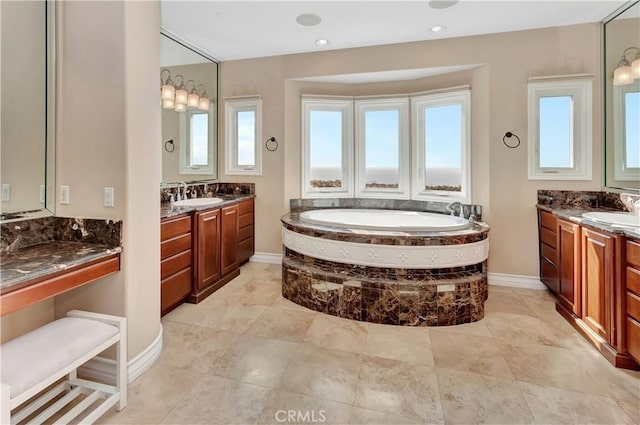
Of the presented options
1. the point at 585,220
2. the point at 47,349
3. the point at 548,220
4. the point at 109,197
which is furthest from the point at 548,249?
the point at 47,349

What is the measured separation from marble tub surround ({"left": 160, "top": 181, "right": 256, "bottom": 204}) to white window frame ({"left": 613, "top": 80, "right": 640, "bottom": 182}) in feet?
12.8

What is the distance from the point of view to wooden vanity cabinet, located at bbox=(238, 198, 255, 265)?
13.3 feet

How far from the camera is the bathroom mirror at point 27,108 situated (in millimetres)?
1735

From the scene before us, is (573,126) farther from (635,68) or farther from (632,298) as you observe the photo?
(632,298)

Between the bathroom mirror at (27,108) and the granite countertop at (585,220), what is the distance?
3.48 metres

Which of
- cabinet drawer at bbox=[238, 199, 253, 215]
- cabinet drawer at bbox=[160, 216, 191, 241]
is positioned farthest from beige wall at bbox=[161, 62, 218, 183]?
cabinet drawer at bbox=[160, 216, 191, 241]

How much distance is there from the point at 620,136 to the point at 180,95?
4.47 m

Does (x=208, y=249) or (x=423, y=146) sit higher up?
(x=423, y=146)

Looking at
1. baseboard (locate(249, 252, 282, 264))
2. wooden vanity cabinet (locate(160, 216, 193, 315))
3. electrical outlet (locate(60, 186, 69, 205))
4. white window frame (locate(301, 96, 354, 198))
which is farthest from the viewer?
baseboard (locate(249, 252, 282, 264))

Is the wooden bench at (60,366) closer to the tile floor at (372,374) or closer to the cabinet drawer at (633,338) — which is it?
the tile floor at (372,374)

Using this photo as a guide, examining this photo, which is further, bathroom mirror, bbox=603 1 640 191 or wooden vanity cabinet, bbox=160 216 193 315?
bathroom mirror, bbox=603 1 640 191

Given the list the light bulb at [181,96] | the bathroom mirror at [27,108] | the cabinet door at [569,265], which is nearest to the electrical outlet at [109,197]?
the bathroom mirror at [27,108]

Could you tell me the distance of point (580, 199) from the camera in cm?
335

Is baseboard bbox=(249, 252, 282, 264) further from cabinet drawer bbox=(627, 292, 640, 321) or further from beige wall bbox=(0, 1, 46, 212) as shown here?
cabinet drawer bbox=(627, 292, 640, 321)
